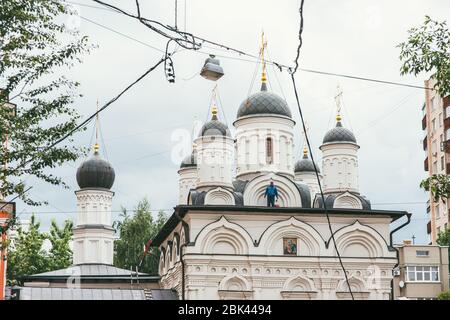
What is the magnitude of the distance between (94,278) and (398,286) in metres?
14.0

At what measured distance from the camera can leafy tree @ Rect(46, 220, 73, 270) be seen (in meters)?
45.7

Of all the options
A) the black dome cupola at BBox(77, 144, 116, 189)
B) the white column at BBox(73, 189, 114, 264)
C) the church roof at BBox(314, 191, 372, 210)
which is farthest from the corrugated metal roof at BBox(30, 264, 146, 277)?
the church roof at BBox(314, 191, 372, 210)

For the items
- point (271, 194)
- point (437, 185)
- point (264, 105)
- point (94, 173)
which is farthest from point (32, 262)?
point (437, 185)

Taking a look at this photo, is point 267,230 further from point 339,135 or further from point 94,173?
point 94,173

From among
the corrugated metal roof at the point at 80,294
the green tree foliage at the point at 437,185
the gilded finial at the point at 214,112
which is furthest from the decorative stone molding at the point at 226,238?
the green tree foliage at the point at 437,185

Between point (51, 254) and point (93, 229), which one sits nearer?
point (93, 229)

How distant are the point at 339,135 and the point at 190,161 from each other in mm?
9656

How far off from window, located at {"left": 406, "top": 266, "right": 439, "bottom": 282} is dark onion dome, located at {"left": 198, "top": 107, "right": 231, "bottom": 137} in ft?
36.5

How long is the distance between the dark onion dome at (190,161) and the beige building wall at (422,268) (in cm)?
1103

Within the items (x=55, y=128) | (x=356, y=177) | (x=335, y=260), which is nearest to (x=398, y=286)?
(x=356, y=177)

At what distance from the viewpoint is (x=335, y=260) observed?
101ft

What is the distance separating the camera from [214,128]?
3616 cm

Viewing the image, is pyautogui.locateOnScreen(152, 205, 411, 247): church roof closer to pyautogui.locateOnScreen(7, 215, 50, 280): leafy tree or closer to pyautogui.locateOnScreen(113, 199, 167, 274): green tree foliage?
pyautogui.locateOnScreen(7, 215, 50, 280): leafy tree

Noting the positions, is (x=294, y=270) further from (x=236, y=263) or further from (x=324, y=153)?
(x=324, y=153)
